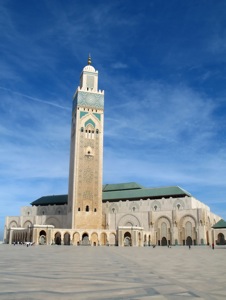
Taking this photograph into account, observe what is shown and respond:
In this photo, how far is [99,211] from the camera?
1940 inches

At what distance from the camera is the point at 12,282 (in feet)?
18.6

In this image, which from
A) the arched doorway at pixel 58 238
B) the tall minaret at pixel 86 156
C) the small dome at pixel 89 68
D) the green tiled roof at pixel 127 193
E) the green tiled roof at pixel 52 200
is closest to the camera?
the arched doorway at pixel 58 238

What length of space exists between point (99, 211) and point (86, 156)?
892 cm

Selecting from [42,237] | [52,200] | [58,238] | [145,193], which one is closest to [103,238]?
[58,238]

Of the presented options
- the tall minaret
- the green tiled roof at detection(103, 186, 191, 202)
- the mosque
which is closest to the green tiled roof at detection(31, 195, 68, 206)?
the mosque

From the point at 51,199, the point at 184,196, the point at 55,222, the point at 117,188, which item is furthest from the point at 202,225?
the point at 51,199

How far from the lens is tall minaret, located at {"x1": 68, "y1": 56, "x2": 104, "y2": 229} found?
1909 inches

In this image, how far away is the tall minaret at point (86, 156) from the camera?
159 ft

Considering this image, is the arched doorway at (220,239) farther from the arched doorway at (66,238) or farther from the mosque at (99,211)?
the arched doorway at (66,238)

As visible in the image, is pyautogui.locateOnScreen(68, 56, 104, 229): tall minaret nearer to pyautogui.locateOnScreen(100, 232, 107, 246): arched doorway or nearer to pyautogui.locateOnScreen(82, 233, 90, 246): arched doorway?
pyautogui.locateOnScreen(82, 233, 90, 246): arched doorway

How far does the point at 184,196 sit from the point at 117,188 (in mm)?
13055

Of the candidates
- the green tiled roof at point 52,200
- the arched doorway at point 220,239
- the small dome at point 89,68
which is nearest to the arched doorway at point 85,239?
the green tiled roof at point 52,200

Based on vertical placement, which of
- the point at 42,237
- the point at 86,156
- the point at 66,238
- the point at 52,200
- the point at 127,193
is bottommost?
the point at 66,238

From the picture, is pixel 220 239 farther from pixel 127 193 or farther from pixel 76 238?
pixel 76 238
